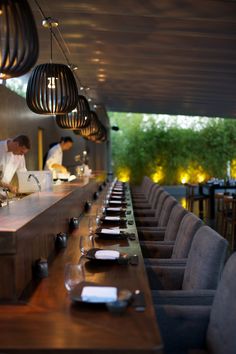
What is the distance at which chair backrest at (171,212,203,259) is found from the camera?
326 cm

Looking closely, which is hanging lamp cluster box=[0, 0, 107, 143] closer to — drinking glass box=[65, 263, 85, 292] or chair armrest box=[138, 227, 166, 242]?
drinking glass box=[65, 263, 85, 292]

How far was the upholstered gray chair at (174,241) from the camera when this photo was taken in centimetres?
331

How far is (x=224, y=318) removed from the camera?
2.01 m

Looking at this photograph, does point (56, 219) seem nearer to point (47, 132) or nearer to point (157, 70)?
point (157, 70)

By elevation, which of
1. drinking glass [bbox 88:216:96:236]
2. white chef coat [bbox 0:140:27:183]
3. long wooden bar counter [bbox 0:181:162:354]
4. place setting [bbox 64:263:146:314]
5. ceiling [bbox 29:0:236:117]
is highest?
ceiling [bbox 29:0:236:117]

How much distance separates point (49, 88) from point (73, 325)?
2809mm

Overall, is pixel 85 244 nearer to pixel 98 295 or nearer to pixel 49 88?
pixel 98 295

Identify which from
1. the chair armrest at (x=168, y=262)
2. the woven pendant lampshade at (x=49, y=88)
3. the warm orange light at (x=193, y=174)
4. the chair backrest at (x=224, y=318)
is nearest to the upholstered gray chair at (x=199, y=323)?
the chair backrest at (x=224, y=318)

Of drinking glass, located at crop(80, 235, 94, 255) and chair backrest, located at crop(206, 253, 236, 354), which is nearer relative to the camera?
chair backrest, located at crop(206, 253, 236, 354)

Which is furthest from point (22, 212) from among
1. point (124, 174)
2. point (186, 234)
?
point (124, 174)

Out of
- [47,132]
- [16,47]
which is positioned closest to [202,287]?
[16,47]

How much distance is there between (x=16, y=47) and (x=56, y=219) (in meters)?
1.42

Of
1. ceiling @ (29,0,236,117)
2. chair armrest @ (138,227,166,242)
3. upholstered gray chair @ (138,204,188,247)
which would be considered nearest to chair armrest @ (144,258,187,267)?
upholstered gray chair @ (138,204,188,247)

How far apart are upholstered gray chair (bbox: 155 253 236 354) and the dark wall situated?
20.2ft
